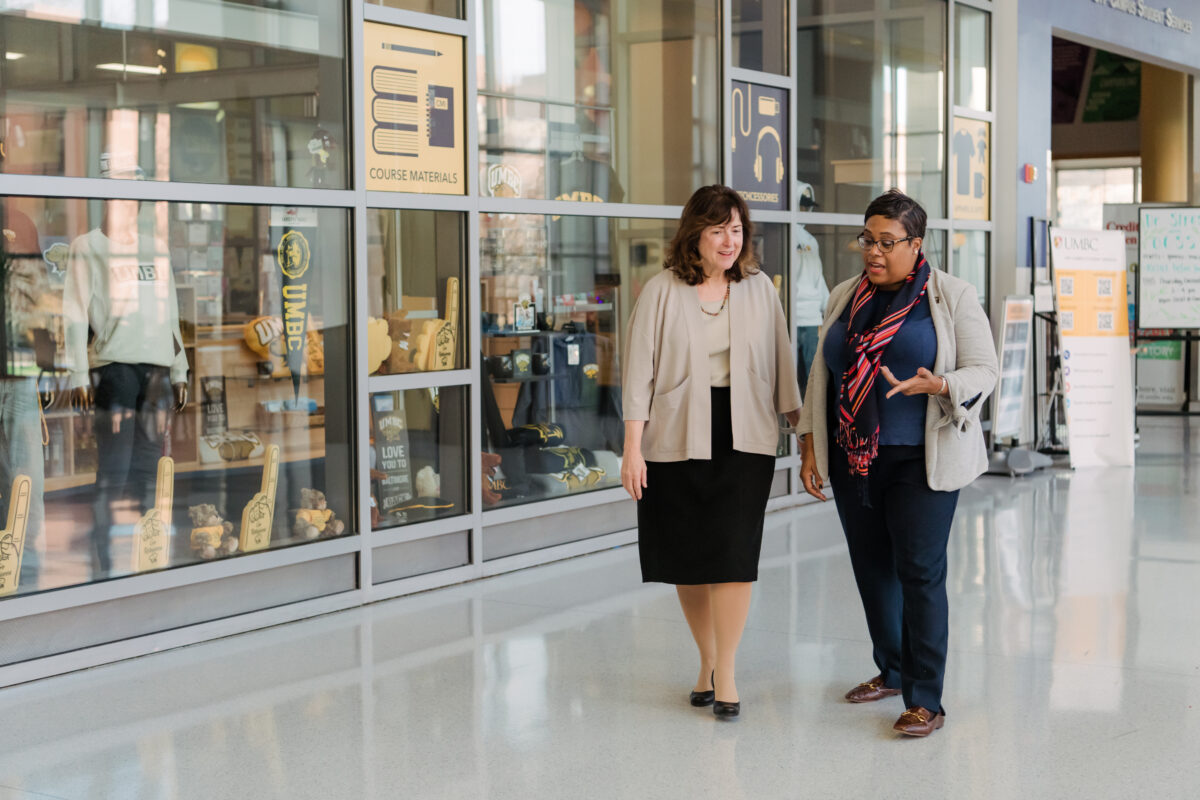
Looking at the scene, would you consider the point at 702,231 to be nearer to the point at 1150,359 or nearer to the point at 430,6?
the point at 430,6

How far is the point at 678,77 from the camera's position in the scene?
23.1 feet

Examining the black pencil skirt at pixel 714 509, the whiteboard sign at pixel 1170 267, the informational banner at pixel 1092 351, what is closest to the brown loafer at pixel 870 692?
the black pencil skirt at pixel 714 509

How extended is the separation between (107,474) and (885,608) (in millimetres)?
2817

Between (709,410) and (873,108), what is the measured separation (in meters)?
5.63

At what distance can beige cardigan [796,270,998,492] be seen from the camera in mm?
3498

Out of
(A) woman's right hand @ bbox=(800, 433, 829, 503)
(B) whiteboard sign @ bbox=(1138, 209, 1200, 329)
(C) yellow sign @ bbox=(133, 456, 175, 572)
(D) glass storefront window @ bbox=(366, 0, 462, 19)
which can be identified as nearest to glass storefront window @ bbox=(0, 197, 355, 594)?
(C) yellow sign @ bbox=(133, 456, 175, 572)

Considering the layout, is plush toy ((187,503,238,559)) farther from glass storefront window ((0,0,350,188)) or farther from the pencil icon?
the pencil icon

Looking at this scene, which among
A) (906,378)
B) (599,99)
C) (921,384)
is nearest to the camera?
(921,384)

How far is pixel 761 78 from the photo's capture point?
24.2ft

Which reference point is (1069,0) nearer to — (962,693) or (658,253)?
(658,253)

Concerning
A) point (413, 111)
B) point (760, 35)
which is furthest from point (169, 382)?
point (760, 35)

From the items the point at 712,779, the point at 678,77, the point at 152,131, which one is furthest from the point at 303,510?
the point at 678,77

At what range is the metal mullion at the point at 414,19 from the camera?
5.21 metres

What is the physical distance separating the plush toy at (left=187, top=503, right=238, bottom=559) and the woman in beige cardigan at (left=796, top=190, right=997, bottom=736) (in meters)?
2.40
